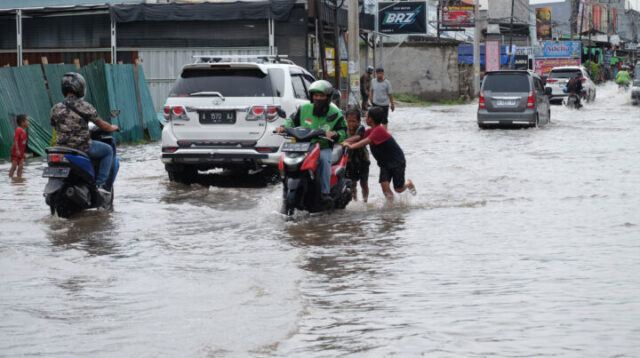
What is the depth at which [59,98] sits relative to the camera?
2070 cm

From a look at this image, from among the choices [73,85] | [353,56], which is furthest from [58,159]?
[353,56]

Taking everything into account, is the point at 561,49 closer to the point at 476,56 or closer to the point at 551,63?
the point at 551,63

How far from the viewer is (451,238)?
9531 mm

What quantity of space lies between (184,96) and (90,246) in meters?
5.15

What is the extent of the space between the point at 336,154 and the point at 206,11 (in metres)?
20.3

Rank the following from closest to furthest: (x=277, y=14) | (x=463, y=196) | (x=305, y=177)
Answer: (x=305, y=177) < (x=463, y=196) < (x=277, y=14)

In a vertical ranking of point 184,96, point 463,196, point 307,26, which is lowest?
point 463,196

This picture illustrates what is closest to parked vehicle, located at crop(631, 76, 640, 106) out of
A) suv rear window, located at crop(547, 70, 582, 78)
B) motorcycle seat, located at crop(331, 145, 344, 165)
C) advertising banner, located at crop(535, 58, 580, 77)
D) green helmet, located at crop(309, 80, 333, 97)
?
suv rear window, located at crop(547, 70, 582, 78)

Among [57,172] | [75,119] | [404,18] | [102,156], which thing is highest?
[404,18]

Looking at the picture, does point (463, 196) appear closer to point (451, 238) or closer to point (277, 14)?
point (451, 238)

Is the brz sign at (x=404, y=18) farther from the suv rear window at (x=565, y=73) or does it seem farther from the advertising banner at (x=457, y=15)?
the advertising banner at (x=457, y=15)

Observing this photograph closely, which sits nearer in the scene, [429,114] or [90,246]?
[90,246]

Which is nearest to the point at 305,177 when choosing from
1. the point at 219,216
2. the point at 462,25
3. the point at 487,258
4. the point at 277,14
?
the point at 219,216

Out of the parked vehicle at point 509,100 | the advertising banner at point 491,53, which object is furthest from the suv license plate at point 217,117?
the advertising banner at point 491,53
